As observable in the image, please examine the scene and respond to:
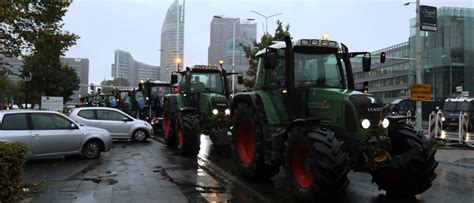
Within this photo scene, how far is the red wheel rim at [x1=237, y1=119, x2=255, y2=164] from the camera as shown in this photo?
33.1ft

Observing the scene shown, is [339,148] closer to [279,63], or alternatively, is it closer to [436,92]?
[279,63]

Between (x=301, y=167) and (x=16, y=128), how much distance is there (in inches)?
315

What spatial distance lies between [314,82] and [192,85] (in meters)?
7.00

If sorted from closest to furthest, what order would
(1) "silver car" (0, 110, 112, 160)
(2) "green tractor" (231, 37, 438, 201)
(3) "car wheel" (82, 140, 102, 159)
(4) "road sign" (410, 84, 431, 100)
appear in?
(2) "green tractor" (231, 37, 438, 201) < (1) "silver car" (0, 110, 112, 160) < (3) "car wheel" (82, 140, 102, 159) < (4) "road sign" (410, 84, 431, 100)

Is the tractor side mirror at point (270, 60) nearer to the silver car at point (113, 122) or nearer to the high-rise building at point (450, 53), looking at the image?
the silver car at point (113, 122)

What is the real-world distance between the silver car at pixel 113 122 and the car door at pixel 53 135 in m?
4.57

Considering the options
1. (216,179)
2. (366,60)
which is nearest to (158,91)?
(216,179)

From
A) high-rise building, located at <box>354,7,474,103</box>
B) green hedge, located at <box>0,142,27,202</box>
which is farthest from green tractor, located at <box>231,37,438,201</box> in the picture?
high-rise building, located at <box>354,7,474,103</box>

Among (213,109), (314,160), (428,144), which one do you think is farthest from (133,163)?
(428,144)

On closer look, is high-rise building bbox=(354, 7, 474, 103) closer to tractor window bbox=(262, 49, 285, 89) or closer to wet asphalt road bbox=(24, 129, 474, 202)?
wet asphalt road bbox=(24, 129, 474, 202)

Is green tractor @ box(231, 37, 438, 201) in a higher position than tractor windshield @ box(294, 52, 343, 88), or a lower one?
lower

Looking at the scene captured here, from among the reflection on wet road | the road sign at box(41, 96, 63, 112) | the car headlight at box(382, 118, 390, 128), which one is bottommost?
the reflection on wet road

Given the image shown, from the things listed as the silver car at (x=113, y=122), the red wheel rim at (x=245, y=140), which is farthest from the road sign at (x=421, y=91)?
the silver car at (x=113, y=122)

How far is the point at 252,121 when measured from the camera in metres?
9.42
